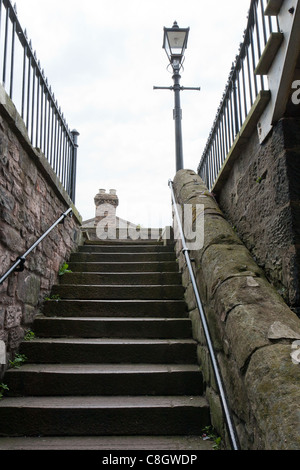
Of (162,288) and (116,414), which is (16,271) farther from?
(162,288)

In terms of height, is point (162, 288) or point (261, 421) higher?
point (162, 288)

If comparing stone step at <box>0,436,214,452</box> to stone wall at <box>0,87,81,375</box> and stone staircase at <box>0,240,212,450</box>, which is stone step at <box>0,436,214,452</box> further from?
stone wall at <box>0,87,81,375</box>

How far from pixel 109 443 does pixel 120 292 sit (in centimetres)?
189

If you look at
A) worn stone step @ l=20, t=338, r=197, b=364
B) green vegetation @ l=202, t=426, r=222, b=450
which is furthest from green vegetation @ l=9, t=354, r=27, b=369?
green vegetation @ l=202, t=426, r=222, b=450

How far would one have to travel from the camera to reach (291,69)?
7.34 ft

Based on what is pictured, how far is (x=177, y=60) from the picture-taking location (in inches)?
221

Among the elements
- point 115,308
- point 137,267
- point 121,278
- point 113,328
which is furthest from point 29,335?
point 137,267

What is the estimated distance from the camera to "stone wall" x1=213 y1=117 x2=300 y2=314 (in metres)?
2.18

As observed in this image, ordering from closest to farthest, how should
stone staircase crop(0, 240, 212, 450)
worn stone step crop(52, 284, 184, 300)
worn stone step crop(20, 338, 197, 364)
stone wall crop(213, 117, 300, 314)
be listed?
stone wall crop(213, 117, 300, 314), stone staircase crop(0, 240, 212, 450), worn stone step crop(20, 338, 197, 364), worn stone step crop(52, 284, 184, 300)

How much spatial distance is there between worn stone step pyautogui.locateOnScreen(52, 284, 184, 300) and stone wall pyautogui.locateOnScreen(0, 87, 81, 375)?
0.74 ft

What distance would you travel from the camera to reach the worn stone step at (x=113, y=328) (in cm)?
342

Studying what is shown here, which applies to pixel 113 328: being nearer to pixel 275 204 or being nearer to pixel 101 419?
pixel 101 419
